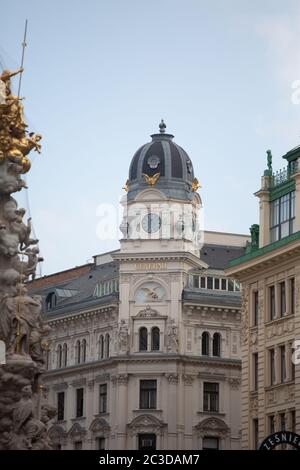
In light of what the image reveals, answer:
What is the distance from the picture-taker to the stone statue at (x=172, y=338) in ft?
349

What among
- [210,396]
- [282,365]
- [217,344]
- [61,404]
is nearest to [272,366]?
[282,365]

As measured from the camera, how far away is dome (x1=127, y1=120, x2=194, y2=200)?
109 metres

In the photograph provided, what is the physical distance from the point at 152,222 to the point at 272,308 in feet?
98.3

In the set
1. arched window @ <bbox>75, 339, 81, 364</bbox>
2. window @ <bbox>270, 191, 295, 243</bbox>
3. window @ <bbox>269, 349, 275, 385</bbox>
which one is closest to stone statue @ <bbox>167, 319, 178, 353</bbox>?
arched window @ <bbox>75, 339, 81, 364</bbox>

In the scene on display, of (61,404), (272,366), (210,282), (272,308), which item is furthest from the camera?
(61,404)

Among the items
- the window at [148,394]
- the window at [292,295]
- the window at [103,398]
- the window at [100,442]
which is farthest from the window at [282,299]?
the window at [103,398]

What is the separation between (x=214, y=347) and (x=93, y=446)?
35.9 feet

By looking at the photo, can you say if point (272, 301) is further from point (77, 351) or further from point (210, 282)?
point (77, 351)

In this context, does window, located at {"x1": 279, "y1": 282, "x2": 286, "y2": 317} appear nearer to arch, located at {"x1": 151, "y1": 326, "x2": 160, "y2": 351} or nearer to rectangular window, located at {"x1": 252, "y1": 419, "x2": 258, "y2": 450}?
rectangular window, located at {"x1": 252, "y1": 419, "x2": 258, "y2": 450}

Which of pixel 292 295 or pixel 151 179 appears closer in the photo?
pixel 292 295

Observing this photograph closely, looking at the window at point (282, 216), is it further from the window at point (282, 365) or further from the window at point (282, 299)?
the window at point (282, 365)

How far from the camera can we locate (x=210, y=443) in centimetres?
10600

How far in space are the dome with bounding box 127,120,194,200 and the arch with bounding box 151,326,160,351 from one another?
30.9ft
